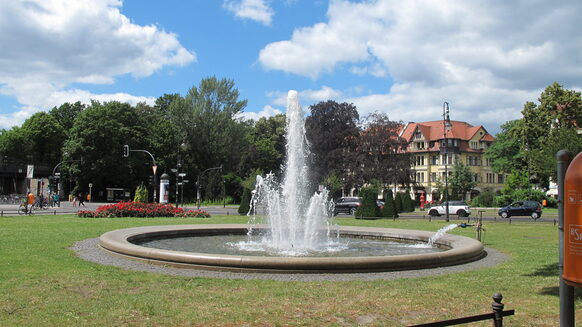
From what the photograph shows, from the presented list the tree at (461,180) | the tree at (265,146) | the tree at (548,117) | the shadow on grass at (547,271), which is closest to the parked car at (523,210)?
the tree at (548,117)

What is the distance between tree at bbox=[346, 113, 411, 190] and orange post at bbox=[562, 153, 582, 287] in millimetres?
64003

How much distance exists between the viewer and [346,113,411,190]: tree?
229ft

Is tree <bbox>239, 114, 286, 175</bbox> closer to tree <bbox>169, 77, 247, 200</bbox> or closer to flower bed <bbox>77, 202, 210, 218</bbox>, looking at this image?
tree <bbox>169, 77, 247, 200</bbox>

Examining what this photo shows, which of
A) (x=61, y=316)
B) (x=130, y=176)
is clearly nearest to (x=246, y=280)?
(x=61, y=316)

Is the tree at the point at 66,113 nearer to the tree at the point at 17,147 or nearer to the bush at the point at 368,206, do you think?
the tree at the point at 17,147

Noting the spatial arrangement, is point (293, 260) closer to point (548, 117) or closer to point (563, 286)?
point (563, 286)

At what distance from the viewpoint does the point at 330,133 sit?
73.3m

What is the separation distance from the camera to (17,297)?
847cm

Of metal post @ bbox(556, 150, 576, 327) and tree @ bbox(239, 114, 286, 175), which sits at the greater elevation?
tree @ bbox(239, 114, 286, 175)

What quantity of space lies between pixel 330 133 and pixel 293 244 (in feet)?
184

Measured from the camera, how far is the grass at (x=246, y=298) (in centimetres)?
740

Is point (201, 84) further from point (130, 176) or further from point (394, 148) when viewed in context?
point (394, 148)

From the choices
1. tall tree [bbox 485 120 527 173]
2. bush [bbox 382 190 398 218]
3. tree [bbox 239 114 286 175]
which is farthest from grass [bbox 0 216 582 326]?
tall tree [bbox 485 120 527 173]

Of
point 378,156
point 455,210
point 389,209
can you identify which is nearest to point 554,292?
point 389,209
